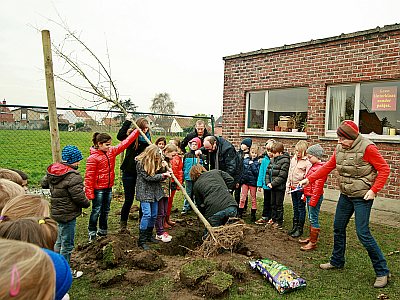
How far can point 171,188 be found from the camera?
688cm

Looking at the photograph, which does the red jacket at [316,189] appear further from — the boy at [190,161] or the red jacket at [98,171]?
the red jacket at [98,171]

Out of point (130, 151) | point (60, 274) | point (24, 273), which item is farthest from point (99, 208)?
point (24, 273)

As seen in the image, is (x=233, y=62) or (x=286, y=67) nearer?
(x=286, y=67)

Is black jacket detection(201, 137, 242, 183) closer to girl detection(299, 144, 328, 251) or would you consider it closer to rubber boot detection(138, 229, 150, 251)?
girl detection(299, 144, 328, 251)

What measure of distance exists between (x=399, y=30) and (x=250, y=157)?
4.53 m

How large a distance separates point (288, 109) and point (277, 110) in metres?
0.36

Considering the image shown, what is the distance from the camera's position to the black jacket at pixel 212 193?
5.42m

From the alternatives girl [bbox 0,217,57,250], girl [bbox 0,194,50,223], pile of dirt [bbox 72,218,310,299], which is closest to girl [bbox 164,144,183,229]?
pile of dirt [bbox 72,218,310,299]

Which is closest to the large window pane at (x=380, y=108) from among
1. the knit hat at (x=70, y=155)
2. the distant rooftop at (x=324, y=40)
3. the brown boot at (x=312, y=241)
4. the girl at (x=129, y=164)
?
the distant rooftop at (x=324, y=40)

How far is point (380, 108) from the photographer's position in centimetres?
866

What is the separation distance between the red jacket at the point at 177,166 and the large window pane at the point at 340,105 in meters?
4.67

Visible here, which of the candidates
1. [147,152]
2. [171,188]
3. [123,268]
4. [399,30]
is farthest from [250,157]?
[399,30]

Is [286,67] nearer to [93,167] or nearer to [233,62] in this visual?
[233,62]

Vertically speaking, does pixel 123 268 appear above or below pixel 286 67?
below
